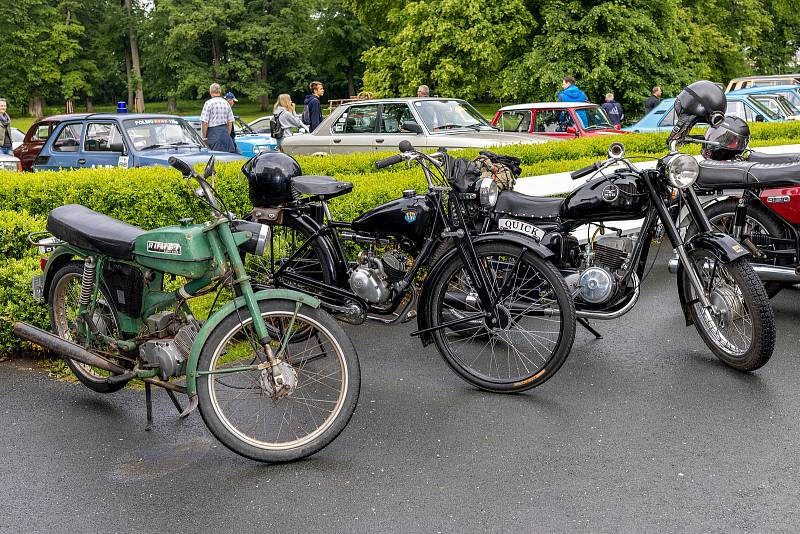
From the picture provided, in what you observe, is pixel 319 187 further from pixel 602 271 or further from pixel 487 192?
pixel 602 271

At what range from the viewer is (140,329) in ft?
15.2

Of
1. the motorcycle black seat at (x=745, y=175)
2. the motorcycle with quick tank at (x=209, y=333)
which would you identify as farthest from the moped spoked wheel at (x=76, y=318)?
the motorcycle black seat at (x=745, y=175)

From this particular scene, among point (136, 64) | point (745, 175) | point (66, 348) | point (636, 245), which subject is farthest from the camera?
point (136, 64)

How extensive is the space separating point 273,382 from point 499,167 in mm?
2470

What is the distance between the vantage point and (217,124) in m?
15.0

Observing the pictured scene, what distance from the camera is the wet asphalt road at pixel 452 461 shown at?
3.67 metres

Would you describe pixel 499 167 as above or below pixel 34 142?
above

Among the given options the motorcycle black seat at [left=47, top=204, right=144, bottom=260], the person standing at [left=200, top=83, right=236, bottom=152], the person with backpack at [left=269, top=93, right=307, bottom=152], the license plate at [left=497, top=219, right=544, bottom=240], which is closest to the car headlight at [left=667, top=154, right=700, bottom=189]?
the license plate at [left=497, top=219, right=544, bottom=240]

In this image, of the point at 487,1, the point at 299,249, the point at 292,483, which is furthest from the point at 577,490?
the point at 487,1

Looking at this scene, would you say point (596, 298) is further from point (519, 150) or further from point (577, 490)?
point (519, 150)

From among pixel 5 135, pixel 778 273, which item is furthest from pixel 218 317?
pixel 5 135

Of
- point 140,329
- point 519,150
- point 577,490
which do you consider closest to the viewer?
point 577,490

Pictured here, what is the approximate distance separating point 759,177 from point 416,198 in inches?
101

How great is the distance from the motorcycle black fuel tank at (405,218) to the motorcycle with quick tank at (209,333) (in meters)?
1.02
